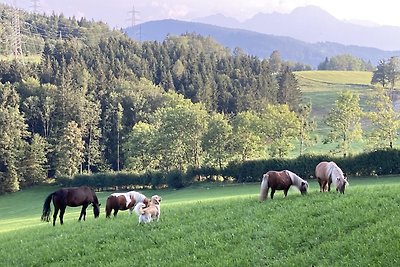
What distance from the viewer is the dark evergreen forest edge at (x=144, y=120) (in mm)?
78875

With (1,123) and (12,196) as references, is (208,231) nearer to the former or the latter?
(12,196)

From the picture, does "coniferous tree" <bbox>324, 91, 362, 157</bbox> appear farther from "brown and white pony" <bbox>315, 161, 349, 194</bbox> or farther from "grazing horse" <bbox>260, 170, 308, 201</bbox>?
"grazing horse" <bbox>260, 170, 308, 201</bbox>

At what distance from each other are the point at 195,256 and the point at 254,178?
52.5 metres

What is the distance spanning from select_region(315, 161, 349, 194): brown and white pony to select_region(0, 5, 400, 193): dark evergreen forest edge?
124ft

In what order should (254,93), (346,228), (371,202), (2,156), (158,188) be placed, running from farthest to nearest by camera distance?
(254,93) < (2,156) < (158,188) < (371,202) < (346,228)

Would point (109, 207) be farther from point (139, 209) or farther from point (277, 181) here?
point (277, 181)

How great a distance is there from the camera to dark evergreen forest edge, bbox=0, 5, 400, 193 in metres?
78.9

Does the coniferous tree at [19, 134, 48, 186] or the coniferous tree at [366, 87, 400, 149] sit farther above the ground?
the coniferous tree at [366, 87, 400, 149]

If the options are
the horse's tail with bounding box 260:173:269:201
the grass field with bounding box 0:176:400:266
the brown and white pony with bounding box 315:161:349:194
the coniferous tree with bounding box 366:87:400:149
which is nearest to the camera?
the grass field with bounding box 0:176:400:266

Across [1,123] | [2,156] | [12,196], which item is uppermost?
[1,123]

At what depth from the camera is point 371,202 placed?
16.2 m

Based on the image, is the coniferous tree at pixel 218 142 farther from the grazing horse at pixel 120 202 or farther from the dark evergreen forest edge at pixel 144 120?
the grazing horse at pixel 120 202

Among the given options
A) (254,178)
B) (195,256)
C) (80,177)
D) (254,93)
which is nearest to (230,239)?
(195,256)

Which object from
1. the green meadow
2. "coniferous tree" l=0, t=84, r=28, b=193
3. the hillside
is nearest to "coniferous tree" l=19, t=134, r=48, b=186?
"coniferous tree" l=0, t=84, r=28, b=193
